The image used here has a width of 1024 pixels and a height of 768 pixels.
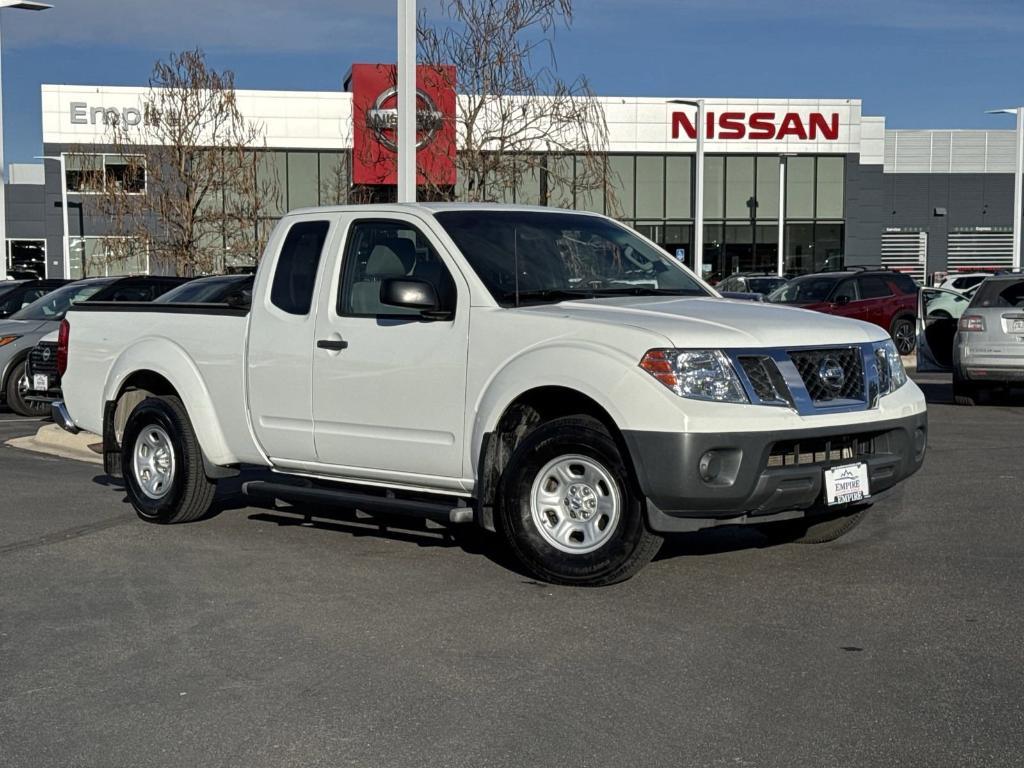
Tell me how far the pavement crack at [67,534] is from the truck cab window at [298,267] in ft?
6.47

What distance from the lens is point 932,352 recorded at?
17.9 metres

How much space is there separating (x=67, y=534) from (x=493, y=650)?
4.04 meters

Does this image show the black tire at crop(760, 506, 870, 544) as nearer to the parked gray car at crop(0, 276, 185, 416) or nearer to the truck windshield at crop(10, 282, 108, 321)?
the parked gray car at crop(0, 276, 185, 416)

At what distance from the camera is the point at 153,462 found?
30.1ft

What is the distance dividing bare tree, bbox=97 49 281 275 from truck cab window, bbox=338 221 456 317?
2111cm

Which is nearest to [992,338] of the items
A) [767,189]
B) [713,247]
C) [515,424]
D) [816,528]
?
[816,528]

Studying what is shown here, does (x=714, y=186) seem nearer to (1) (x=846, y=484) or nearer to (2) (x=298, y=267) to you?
(2) (x=298, y=267)

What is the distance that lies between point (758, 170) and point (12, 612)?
1951 inches

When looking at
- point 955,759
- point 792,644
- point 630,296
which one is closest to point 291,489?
point 630,296

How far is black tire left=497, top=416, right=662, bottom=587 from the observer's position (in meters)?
6.70

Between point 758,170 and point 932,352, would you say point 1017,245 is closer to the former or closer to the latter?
point 758,170

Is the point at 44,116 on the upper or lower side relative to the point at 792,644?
upper

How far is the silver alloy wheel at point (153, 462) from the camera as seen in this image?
905 cm

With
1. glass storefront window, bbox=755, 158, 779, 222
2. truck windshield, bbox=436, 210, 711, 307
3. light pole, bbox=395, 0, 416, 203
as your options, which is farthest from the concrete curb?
glass storefront window, bbox=755, 158, 779, 222
